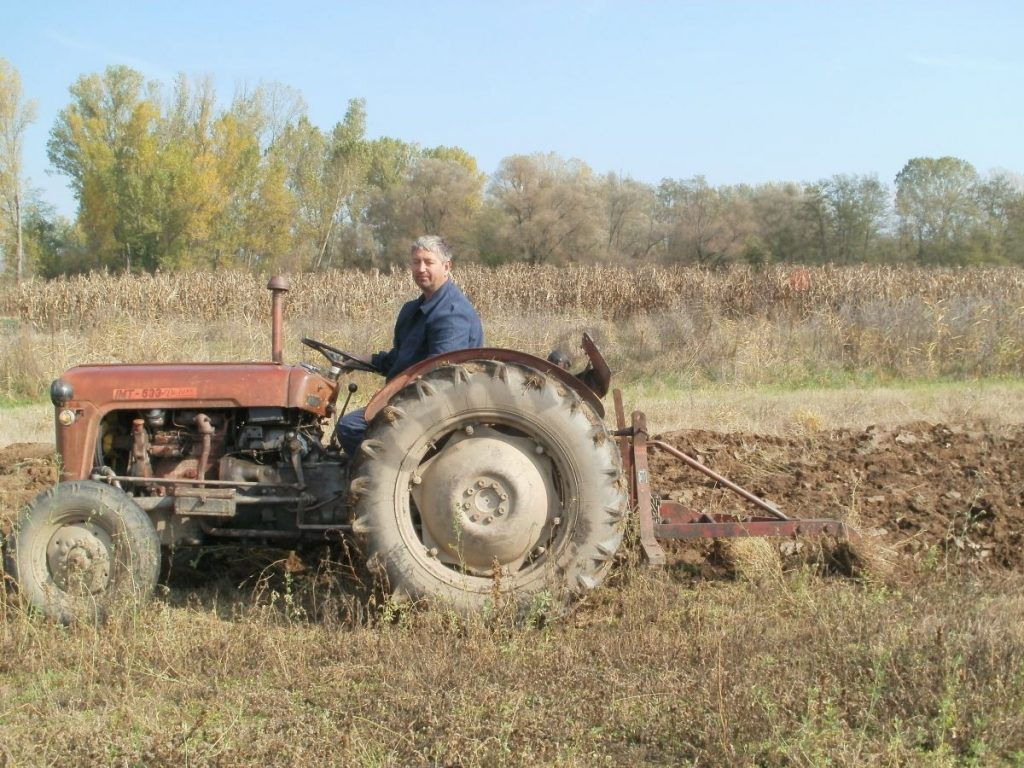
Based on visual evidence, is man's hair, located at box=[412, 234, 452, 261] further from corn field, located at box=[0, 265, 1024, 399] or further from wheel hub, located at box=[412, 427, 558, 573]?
corn field, located at box=[0, 265, 1024, 399]

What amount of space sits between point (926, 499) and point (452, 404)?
3543mm

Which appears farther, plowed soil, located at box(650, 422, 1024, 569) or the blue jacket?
plowed soil, located at box(650, 422, 1024, 569)

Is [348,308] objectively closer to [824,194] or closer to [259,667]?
[259,667]

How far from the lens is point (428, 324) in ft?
15.3

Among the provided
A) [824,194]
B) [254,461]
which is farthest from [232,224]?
[254,461]

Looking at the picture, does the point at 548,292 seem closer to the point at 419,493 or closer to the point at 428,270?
the point at 428,270

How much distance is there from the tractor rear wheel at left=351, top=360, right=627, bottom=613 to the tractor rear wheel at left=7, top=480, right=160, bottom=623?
105 cm

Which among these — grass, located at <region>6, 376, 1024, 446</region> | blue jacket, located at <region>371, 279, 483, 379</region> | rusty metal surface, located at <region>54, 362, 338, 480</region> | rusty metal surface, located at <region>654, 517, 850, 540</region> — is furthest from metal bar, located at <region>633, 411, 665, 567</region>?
grass, located at <region>6, 376, 1024, 446</region>

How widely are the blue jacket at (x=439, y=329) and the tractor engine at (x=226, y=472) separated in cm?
62

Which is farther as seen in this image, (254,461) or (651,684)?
(254,461)

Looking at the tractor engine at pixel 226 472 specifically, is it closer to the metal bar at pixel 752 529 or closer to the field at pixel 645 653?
the field at pixel 645 653

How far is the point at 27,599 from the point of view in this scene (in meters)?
4.20

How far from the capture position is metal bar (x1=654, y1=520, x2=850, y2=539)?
4.48 metres

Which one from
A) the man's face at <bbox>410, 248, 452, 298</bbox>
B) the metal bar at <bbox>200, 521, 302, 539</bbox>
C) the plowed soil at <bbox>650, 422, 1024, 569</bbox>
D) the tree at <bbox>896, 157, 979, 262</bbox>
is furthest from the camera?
the tree at <bbox>896, 157, 979, 262</bbox>
